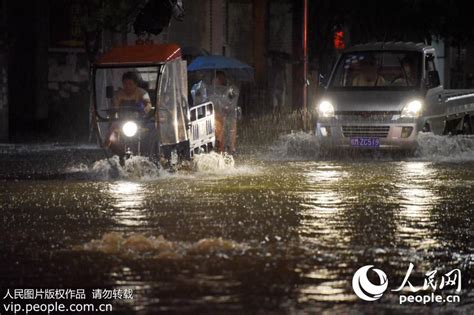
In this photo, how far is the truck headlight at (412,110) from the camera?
76.8 feet

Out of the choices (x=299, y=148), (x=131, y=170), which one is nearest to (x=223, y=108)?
(x=299, y=148)

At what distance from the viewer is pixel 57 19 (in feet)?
108

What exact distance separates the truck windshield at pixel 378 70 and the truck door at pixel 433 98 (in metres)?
0.24

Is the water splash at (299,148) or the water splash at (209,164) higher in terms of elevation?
the water splash at (299,148)

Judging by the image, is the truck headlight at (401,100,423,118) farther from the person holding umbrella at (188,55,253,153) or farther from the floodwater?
the person holding umbrella at (188,55,253,153)

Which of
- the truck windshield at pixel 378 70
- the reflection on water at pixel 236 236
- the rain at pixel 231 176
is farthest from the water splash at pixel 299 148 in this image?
the reflection on water at pixel 236 236

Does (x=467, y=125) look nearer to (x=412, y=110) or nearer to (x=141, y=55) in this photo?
(x=412, y=110)

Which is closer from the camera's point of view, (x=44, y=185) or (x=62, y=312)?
(x=62, y=312)

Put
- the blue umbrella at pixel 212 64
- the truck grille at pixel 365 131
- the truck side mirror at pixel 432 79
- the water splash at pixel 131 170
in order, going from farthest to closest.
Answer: the blue umbrella at pixel 212 64, the truck side mirror at pixel 432 79, the truck grille at pixel 365 131, the water splash at pixel 131 170

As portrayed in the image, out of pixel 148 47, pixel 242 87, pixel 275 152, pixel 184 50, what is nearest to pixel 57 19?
pixel 184 50

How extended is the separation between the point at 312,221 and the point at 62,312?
5.37 m

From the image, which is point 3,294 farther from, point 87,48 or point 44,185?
point 87,48

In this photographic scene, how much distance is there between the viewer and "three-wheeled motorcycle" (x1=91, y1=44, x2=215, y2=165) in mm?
20328

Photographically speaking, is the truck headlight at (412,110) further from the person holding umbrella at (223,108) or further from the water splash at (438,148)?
the person holding umbrella at (223,108)
